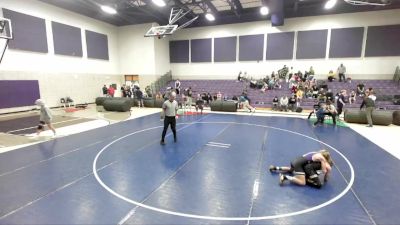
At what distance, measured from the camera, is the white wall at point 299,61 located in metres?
19.2

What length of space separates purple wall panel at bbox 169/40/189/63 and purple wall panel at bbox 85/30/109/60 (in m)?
7.37

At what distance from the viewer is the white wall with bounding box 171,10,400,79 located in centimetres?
1922

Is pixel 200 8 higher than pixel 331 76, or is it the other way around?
pixel 200 8

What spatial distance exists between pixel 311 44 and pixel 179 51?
46.6 ft

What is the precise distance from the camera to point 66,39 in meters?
18.5

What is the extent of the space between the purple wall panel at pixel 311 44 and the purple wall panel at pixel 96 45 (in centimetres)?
1954

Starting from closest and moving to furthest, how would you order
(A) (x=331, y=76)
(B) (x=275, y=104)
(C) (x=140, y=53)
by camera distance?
(B) (x=275, y=104) → (A) (x=331, y=76) → (C) (x=140, y=53)

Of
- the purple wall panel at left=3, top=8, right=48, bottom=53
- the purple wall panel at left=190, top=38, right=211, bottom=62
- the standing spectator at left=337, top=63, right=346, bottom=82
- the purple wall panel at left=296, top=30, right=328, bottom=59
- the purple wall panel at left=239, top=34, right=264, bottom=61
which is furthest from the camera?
the purple wall panel at left=190, top=38, right=211, bottom=62

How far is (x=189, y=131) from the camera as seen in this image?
33.1ft

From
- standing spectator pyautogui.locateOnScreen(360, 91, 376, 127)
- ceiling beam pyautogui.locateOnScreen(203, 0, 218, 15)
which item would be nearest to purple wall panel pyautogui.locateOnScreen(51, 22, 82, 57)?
ceiling beam pyautogui.locateOnScreen(203, 0, 218, 15)

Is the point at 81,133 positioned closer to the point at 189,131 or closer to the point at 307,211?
the point at 189,131

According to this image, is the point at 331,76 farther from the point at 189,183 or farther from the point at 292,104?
the point at 189,183

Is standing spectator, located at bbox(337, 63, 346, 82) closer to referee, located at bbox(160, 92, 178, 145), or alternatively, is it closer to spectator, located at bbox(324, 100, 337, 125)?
spectator, located at bbox(324, 100, 337, 125)

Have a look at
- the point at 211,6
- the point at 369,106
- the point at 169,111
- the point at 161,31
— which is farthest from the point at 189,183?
the point at 211,6
